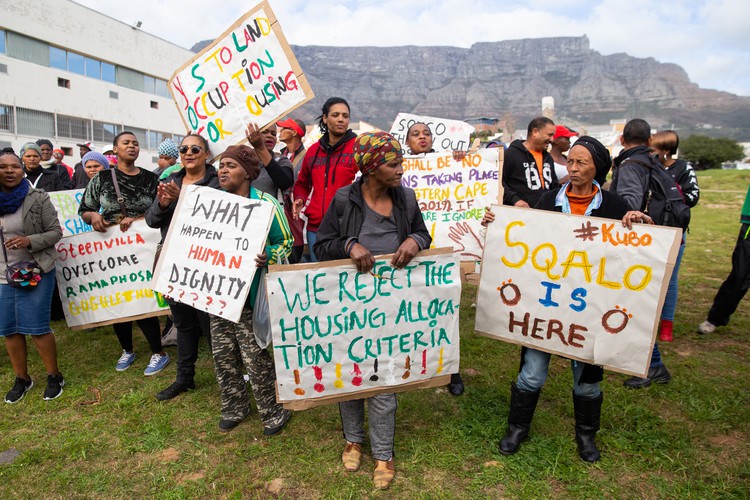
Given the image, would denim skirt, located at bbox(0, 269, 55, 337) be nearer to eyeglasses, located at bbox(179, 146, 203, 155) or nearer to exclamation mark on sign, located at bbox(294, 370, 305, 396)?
eyeglasses, located at bbox(179, 146, 203, 155)

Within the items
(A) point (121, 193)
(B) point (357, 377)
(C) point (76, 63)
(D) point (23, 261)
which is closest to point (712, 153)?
(C) point (76, 63)

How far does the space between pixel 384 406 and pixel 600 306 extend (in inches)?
61.7

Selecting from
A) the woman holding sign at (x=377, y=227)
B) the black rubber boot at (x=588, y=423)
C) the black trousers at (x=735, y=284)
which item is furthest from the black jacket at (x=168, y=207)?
the black trousers at (x=735, y=284)

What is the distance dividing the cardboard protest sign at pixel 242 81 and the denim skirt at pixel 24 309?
2.05 meters

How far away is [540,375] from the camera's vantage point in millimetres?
3225

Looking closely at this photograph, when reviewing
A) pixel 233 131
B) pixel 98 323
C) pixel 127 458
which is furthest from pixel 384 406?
pixel 98 323

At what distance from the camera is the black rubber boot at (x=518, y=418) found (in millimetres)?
3268

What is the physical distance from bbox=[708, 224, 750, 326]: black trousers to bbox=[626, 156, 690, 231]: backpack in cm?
149

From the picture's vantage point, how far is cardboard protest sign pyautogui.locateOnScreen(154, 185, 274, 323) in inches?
126

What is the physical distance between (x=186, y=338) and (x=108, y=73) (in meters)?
33.2

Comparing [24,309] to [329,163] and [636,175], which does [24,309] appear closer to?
[329,163]

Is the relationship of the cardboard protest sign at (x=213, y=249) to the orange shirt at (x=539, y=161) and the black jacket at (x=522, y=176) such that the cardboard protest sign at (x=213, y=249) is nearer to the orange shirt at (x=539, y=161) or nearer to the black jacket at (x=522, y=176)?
the black jacket at (x=522, y=176)

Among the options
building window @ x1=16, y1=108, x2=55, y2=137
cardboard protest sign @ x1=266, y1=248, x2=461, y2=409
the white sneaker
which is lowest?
the white sneaker

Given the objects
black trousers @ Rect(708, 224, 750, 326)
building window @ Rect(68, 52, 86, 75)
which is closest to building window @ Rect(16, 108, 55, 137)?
building window @ Rect(68, 52, 86, 75)
